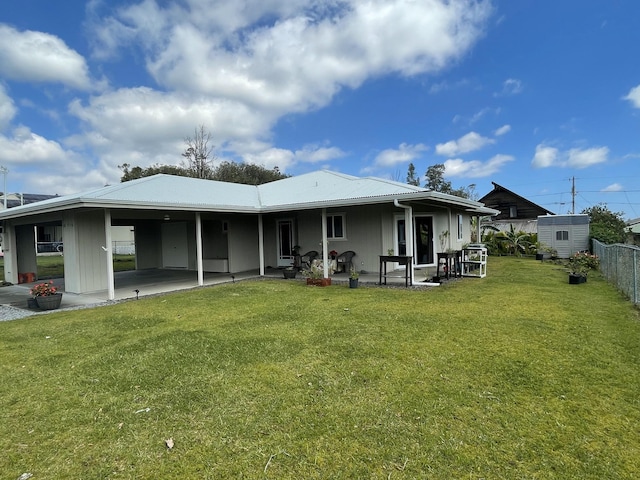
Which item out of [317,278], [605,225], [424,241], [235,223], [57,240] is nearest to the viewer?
[317,278]

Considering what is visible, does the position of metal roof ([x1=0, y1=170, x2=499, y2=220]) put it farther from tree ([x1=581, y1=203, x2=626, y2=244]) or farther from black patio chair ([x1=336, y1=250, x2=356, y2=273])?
Result: tree ([x1=581, y1=203, x2=626, y2=244])

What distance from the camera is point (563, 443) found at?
2498 millimetres

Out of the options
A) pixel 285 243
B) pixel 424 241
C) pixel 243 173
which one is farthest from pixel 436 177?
pixel 285 243

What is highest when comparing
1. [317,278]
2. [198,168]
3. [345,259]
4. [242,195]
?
[198,168]

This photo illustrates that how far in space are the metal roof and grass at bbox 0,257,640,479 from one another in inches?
138

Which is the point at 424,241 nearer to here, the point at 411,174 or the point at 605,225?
the point at 605,225

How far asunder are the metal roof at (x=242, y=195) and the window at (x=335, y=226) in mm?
1043

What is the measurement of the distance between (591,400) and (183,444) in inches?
136

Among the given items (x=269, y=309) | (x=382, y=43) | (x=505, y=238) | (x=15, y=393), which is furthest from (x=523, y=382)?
(x=505, y=238)

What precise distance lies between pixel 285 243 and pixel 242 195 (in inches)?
102

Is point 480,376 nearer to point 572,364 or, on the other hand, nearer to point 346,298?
point 572,364

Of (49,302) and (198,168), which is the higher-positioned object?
(198,168)

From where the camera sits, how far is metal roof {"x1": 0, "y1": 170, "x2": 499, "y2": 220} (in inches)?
342

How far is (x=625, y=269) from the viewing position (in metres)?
7.45
